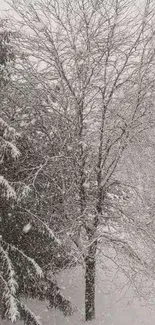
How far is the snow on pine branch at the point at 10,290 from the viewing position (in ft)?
36.1

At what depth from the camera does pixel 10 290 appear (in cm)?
1137

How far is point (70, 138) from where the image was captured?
1427cm

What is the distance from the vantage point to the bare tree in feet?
44.9

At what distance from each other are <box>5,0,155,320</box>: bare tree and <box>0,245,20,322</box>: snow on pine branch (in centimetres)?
226

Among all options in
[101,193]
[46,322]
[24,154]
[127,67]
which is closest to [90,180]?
[101,193]

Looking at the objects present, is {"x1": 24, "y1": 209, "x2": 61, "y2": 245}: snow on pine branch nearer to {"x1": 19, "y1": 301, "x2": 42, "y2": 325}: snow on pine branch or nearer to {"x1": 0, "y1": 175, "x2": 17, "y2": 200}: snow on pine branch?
{"x1": 0, "y1": 175, "x2": 17, "y2": 200}: snow on pine branch

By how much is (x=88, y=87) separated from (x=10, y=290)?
247 inches

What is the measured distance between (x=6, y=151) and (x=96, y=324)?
7.01 metres

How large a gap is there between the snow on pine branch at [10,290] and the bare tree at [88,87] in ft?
7.43

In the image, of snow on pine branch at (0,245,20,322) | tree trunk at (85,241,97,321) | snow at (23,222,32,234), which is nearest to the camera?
snow on pine branch at (0,245,20,322)

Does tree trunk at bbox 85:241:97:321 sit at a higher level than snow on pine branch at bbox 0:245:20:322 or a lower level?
higher

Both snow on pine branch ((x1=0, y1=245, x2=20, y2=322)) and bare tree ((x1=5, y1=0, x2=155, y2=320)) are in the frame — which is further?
bare tree ((x1=5, y1=0, x2=155, y2=320))

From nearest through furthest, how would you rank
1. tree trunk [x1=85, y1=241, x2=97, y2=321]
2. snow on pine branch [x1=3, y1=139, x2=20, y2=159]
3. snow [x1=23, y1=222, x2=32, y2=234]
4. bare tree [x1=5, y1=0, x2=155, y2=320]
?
snow on pine branch [x1=3, y1=139, x2=20, y2=159] < snow [x1=23, y1=222, x2=32, y2=234] < bare tree [x1=5, y1=0, x2=155, y2=320] < tree trunk [x1=85, y1=241, x2=97, y2=321]

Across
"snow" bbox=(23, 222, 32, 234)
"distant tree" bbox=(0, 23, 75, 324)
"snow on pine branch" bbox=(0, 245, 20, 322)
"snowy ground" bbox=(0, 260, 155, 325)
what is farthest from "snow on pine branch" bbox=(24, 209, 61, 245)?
"snowy ground" bbox=(0, 260, 155, 325)
